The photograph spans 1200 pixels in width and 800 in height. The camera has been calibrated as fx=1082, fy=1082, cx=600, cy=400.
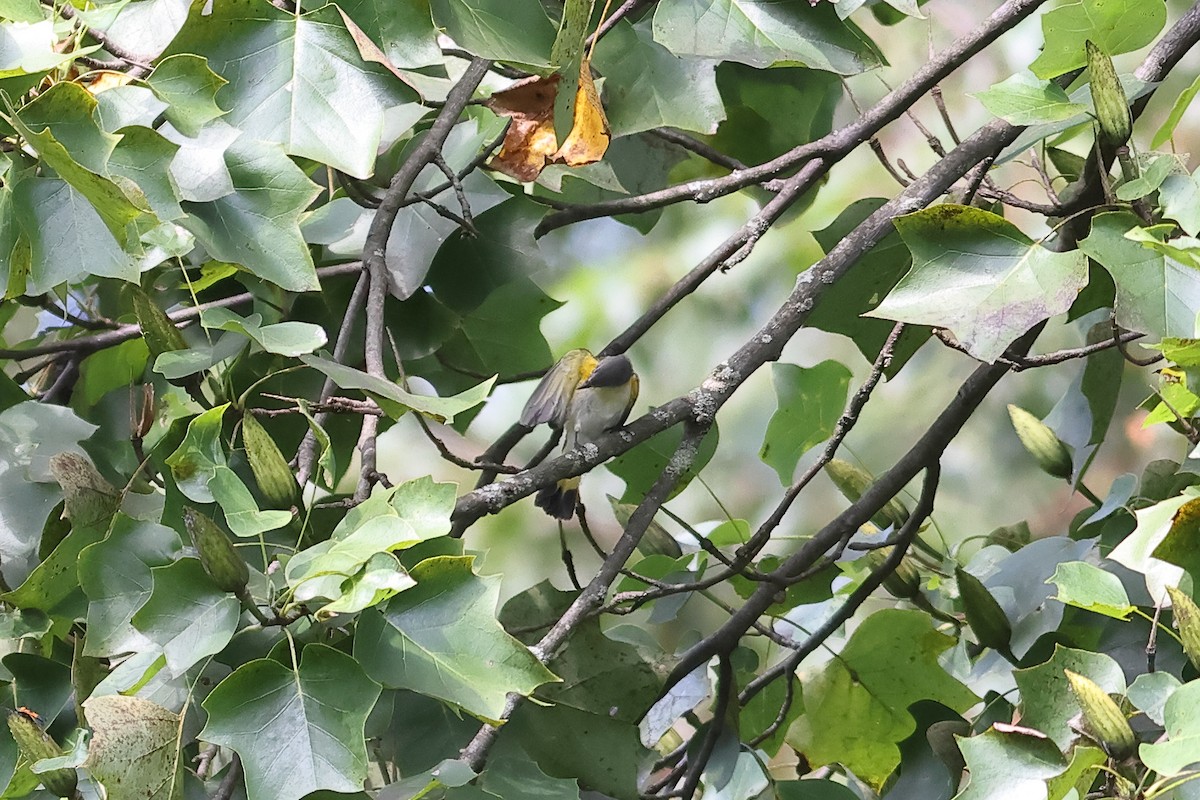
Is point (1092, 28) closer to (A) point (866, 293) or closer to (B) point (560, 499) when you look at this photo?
(A) point (866, 293)

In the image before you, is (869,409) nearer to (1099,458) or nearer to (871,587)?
(1099,458)

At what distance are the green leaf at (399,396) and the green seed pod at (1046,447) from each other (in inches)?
22.2

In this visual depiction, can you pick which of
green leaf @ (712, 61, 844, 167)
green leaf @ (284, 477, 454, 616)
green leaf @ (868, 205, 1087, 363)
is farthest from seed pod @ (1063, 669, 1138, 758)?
green leaf @ (712, 61, 844, 167)

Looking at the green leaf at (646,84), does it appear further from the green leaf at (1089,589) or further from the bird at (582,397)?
the green leaf at (1089,589)

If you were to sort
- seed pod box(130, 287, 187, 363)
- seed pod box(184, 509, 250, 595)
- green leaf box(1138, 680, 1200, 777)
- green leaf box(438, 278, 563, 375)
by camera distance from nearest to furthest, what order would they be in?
1. green leaf box(1138, 680, 1200, 777)
2. seed pod box(184, 509, 250, 595)
3. seed pod box(130, 287, 187, 363)
4. green leaf box(438, 278, 563, 375)

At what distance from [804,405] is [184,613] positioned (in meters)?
0.64

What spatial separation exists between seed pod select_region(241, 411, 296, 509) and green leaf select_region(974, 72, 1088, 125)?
0.41m

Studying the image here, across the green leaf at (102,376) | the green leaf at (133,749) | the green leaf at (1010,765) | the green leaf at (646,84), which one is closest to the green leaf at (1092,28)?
the green leaf at (646,84)

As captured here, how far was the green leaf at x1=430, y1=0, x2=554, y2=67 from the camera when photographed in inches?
23.8

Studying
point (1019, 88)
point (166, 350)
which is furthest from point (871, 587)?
point (166, 350)

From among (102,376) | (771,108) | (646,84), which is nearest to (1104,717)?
(646,84)

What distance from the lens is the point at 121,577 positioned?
21.7 inches

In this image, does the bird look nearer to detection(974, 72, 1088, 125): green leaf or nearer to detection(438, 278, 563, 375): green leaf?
detection(438, 278, 563, 375): green leaf

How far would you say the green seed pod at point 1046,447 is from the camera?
91 cm
